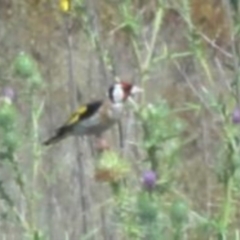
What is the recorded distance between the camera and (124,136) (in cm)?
530

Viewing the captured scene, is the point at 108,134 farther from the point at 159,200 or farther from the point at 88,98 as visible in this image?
the point at 159,200

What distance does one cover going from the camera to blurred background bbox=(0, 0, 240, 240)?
3.38m

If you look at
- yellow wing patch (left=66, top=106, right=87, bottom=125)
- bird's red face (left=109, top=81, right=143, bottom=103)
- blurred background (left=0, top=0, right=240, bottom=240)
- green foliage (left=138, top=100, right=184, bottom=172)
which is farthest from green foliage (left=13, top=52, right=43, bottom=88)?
yellow wing patch (left=66, top=106, right=87, bottom=125)

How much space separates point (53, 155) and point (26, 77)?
2.81 meters

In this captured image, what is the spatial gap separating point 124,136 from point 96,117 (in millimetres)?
1711

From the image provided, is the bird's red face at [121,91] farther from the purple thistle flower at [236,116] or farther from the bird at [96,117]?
the purple thistle flower at [236,116]

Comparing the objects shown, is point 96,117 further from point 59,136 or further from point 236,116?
point 236,116

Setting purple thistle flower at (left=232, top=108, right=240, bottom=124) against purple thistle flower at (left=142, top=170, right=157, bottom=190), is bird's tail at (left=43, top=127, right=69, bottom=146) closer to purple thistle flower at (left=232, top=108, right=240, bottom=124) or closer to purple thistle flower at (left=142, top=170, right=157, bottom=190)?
purple thistle flower at (left=232, top=108, right=240, bottom=124)

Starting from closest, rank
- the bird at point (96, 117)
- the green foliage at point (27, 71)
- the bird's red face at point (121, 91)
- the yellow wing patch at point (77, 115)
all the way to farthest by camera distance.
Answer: the green foliage at point (27, 71) < the bird's red face at point (121, 91) < the bird at point (96, 117) < the yellow wing patch at point (77, 115)

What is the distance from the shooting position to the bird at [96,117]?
6.47 meters

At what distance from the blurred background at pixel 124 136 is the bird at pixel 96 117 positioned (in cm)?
10

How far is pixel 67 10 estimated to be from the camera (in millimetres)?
4887

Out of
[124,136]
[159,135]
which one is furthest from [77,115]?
[159,135]

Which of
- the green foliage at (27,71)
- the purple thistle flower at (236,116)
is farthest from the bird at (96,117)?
the purple thistle flower at (236,116)
